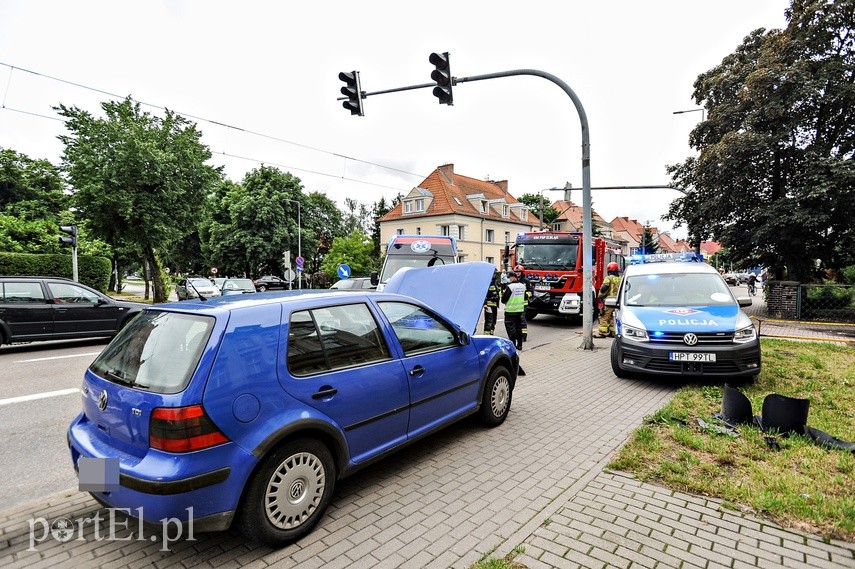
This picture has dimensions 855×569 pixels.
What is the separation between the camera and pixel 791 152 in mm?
15219

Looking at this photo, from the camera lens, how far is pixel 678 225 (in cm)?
1955

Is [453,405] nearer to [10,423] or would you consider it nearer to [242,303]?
[242,303]

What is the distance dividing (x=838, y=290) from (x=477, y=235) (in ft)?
106

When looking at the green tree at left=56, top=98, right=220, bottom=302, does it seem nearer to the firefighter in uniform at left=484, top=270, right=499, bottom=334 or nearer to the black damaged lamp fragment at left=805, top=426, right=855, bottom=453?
the firefighter in uniform at left=484, top=270, right=499, bottom=334

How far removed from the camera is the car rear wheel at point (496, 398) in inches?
187

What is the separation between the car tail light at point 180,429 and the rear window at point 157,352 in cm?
14

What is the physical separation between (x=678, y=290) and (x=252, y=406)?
23.6 ft

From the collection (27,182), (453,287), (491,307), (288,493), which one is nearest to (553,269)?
(491,307)

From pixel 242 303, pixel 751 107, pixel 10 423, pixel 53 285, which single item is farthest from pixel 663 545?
pixel 751 107

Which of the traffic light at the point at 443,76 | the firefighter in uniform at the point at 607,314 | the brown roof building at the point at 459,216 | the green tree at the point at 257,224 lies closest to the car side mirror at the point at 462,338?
the traffic light at the point at 443,76

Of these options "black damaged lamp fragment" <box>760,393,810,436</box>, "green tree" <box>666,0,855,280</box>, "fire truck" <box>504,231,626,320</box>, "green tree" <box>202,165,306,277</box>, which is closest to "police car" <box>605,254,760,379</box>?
"black damaged lamp fragment" <box>760,393,810,436</box>

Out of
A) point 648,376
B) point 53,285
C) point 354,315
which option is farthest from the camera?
point 53,285

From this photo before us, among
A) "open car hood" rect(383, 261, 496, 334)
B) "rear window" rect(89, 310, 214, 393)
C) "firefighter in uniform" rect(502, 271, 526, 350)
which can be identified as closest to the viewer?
"rear window" rect(89, 310, 214, 393)

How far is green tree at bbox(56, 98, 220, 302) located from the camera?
1833cm
